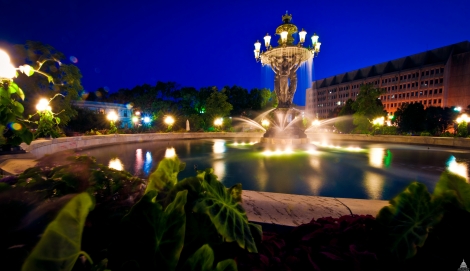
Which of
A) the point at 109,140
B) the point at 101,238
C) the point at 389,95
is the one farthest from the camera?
the point at 389,95

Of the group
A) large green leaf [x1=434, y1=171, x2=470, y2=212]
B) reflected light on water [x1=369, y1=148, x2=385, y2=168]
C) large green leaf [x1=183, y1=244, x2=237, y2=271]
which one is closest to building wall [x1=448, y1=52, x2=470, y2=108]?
reflected light on water [x1=369, y1=148, x2=385, y2=168]

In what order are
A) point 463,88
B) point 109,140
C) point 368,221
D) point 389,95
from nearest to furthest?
point 368,221 < point 109,140 < point 463,88 < point 389,95

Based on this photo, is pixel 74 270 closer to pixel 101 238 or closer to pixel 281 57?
pixel 101 238

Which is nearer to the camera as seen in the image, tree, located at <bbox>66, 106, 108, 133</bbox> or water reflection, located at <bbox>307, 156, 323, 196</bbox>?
Answer: water reflection, located at <bbox>307, 156, 323, 196</bbox>

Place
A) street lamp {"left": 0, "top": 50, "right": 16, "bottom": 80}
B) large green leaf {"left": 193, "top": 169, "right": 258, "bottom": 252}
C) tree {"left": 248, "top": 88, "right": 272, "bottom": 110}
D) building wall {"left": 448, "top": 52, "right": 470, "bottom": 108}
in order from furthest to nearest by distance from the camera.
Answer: building wall {"left": 448, "top": 52, "right": 470, "bottom": 108}
tree {"left": 248, "top": 88, "right": 272, "bottom": 110}
street lamp {"left": 0, "top": 50, "right": 16, "bottom": 80}
large green leaf {"left": 193, "top": 169, "right": 258, "bottom": 252}

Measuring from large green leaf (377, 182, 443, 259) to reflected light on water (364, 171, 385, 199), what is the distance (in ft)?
12.6

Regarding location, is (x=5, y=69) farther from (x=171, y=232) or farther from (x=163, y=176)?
(x=171, y=232)

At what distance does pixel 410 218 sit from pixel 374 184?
5.00 m

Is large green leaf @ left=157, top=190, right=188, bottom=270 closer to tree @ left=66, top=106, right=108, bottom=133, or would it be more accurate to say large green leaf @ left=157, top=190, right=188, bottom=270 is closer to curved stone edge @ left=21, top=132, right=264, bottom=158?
curved stone edge @ left=21, top=132, right=264, bottom=158

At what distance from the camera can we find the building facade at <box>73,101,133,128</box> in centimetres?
5322

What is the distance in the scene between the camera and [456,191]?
3.69 feet

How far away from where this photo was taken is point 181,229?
2.71 feet

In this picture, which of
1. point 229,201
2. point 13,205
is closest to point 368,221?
point 229,201

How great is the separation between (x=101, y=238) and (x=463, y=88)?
92.9m
